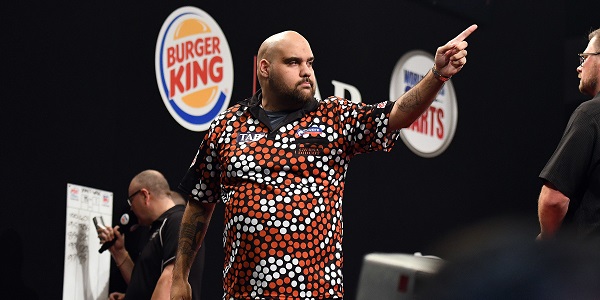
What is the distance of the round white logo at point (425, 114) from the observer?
6887 millimetres

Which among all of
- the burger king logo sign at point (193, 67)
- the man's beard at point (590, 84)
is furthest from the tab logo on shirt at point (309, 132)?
the burger king logo sign at point (193, 67)

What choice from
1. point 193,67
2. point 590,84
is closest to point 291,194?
point 590,84

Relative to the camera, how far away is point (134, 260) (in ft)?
17.0

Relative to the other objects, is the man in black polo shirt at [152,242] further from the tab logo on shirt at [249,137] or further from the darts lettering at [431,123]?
the darts lettering at [431,123]

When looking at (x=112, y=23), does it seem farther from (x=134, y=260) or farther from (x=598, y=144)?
(x=598, y=144)

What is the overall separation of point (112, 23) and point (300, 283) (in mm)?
2859

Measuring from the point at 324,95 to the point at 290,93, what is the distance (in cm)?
324

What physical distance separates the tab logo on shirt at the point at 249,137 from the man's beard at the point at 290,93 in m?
0.16

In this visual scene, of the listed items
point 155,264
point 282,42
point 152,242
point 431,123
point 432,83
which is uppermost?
point 431,123

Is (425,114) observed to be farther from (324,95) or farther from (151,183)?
(151,183)

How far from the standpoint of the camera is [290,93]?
2.98 meters

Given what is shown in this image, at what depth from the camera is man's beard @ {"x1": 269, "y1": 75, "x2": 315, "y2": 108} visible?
9.73 ft

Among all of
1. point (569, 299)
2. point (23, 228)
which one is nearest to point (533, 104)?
point (23, 228)

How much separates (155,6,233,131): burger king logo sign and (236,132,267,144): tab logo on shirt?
2545 millimetres
